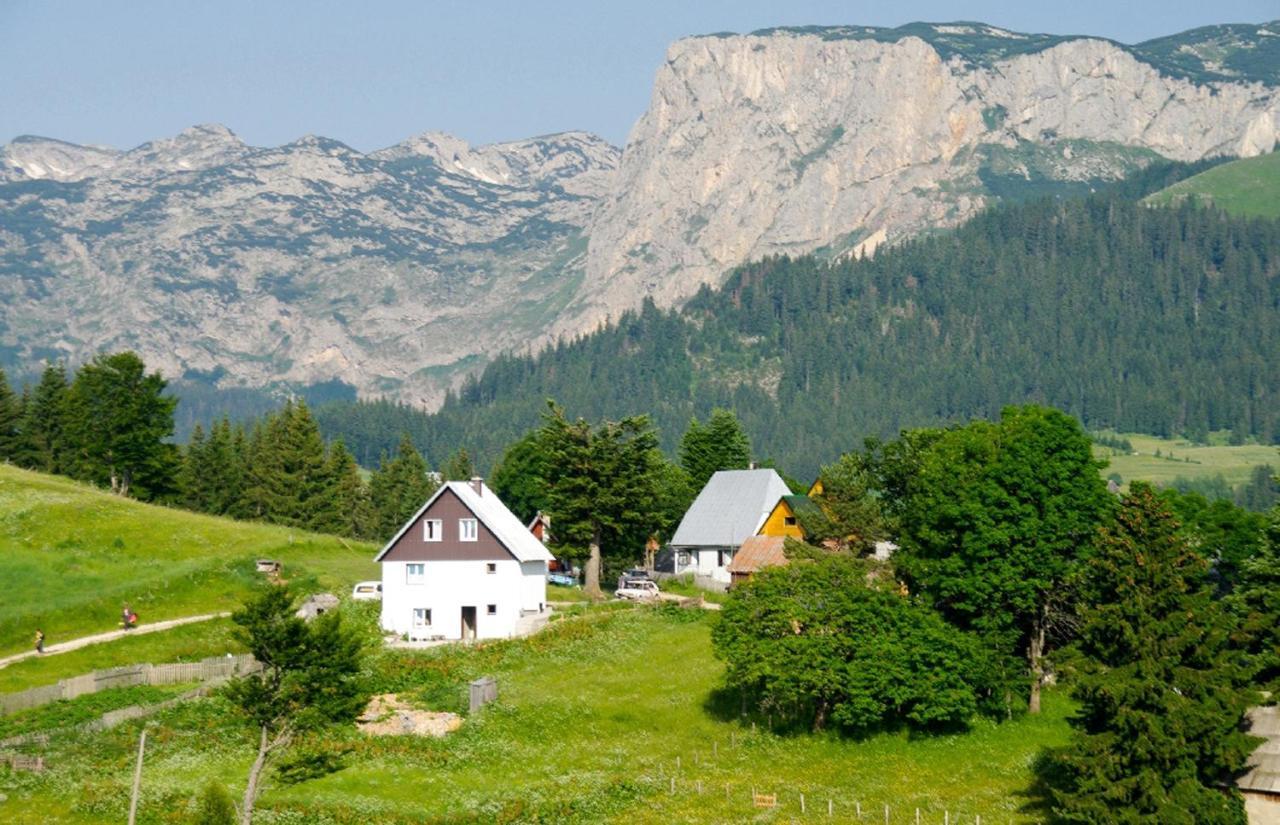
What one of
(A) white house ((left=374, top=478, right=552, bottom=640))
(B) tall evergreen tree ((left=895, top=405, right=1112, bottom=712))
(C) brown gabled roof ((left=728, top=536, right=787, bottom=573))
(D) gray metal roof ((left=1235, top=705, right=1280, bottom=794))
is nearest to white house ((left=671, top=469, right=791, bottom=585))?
(C) brown gabled roof ((left=728, top=536, right=787, bottom=573))

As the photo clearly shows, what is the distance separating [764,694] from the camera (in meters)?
69.4

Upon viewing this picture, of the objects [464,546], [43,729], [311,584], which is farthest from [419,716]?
[311,584]

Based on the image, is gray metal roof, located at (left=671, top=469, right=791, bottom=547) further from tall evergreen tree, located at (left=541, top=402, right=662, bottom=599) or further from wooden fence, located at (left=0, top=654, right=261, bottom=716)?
wooden fence, located at (left=0, top=654, right=261, bottom=716)

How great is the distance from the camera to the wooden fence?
70.1m

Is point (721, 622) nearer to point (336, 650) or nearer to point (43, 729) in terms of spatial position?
point (336, 650)

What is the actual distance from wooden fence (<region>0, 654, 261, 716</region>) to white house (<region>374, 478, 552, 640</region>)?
1349 centimetres

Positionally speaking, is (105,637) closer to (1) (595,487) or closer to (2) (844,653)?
(1) (595,487)

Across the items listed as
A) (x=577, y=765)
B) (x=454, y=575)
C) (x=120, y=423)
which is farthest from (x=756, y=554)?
(x=120, y=423)

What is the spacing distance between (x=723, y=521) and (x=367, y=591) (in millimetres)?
32362

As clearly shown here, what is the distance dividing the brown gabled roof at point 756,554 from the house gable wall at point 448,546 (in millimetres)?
20337

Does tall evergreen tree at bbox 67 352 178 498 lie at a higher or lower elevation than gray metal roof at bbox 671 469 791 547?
higher

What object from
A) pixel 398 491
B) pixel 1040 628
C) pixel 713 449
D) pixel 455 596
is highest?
pixel 713 449

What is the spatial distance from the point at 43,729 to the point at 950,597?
40.5 m

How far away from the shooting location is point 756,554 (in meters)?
106
